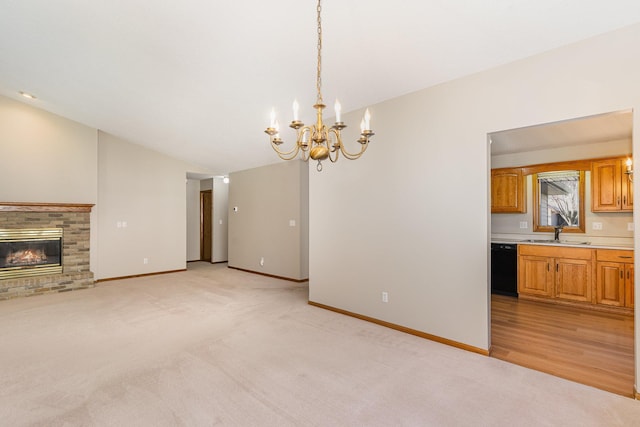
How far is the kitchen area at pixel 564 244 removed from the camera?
321 centimetres

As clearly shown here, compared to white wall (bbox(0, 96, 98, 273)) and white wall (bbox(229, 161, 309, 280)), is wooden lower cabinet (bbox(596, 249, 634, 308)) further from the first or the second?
white wall (bbox(0, 96, 98, 273))

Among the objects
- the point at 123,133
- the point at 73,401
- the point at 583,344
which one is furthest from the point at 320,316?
the point at 123,133

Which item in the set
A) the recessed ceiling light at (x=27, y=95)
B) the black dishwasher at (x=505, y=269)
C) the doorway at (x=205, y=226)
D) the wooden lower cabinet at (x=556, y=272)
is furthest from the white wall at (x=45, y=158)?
the wooden lower cabinet at (x=556, y=272)

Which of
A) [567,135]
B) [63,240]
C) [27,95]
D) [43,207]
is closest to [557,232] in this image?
[567,135]

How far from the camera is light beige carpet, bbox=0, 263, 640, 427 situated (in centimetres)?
203

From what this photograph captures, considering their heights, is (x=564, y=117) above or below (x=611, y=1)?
below

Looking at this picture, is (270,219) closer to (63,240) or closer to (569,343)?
(63,240)

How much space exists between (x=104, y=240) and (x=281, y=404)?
5686 mm

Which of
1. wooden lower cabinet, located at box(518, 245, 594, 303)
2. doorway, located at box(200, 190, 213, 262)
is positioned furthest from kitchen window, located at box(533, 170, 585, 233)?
doorway, located at box(200, 190, 213, 262)

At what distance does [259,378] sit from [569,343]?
3.10 metres

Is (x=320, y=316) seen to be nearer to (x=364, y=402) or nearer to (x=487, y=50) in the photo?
(x=364, y=402)

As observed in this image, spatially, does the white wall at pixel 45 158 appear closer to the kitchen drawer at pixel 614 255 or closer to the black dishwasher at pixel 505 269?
the black dishwasher at pixel 505 269

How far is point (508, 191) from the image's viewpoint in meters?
5.34

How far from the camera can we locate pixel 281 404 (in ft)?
7.07
